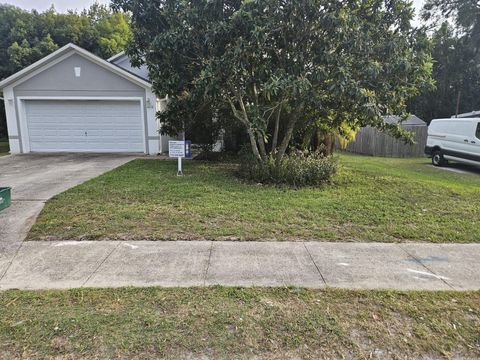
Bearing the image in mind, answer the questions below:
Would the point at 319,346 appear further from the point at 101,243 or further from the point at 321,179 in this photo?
the point at 321,179

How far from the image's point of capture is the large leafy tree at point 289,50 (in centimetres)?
677

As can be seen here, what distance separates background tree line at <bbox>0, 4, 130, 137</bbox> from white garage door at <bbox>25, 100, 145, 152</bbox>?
12299 millimetres

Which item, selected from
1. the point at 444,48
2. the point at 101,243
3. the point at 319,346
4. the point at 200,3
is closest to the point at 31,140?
the point at 200,3

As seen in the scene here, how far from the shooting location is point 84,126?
13.7 metres

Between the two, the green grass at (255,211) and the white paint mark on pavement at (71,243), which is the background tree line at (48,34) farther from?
the white paint mark on pavement at (71,243)

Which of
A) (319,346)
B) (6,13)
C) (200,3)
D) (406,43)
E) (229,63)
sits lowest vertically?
(319,346)

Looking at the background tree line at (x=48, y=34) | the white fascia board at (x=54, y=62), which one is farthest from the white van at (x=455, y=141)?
the background tree line at (x=48, y=34)

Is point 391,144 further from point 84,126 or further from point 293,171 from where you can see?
point 84,126

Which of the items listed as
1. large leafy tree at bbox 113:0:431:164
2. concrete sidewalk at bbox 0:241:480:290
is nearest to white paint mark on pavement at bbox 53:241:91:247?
A: concrete sidewalk at bbox 0:241:480:290

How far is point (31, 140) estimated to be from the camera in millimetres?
13758

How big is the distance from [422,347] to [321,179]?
5.91 metres

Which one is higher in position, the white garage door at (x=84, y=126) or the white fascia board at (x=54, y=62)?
the white fascia board at (x=54, y=62)

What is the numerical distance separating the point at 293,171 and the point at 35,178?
6.45 metres

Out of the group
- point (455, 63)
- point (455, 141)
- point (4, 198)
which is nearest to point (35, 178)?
point (4, 198)
